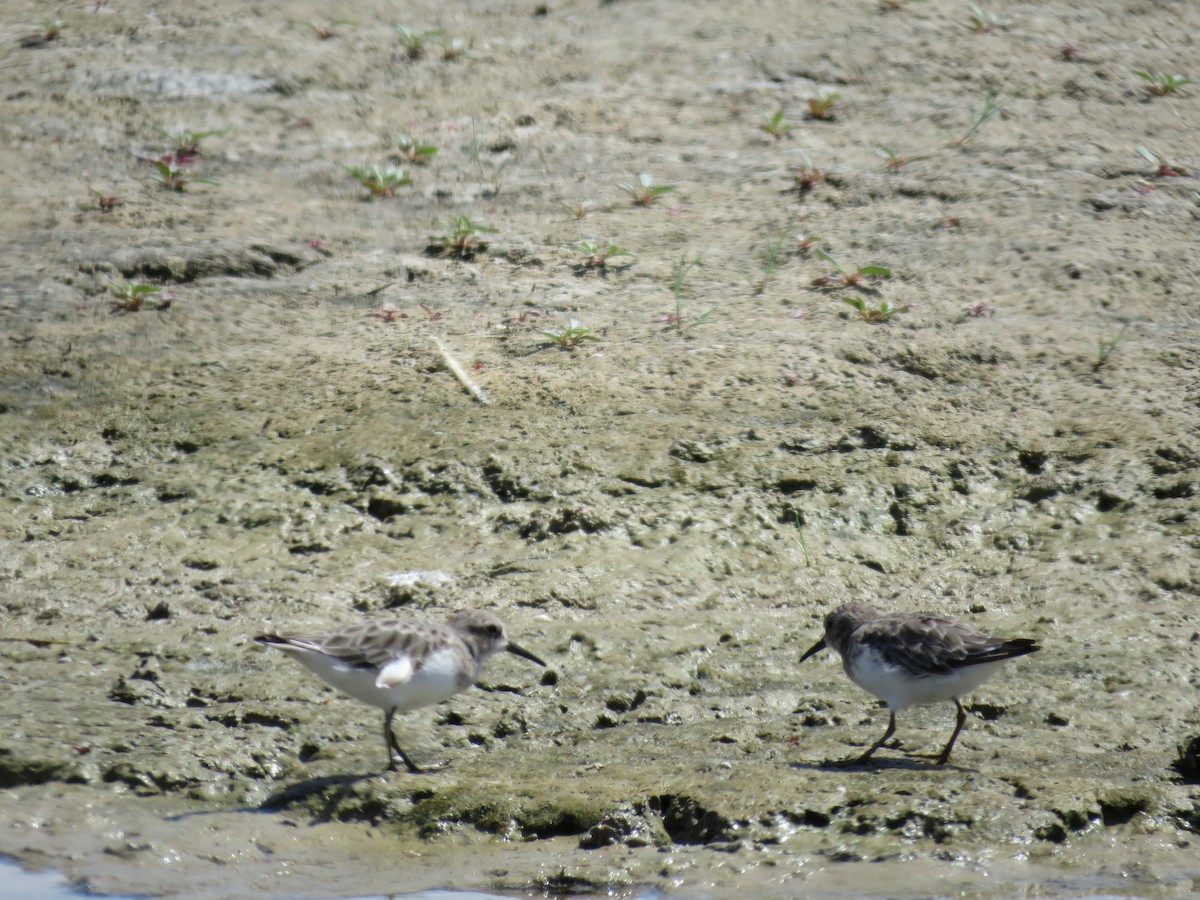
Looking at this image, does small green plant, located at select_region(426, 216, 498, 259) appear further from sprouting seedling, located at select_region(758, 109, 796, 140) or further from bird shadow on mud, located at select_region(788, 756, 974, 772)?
bird shadow on mud, located at select_region(788, 756, 974, 772)

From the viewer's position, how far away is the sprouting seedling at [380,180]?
1016 centimetres

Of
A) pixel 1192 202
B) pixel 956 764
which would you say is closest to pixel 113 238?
pixel 956 764

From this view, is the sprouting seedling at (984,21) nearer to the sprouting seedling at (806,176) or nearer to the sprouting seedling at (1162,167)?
the sprouting seedling at (1162,167)

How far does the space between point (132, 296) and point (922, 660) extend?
5579mm

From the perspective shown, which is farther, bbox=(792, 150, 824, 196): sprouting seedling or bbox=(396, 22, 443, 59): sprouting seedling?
bbox=(396, 22, 443, 59): sprouting seedling

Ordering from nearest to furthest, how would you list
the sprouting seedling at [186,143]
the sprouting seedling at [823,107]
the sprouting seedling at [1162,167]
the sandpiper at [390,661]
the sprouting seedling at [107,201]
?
the sandpiper at [390,661] → the sprouting seedling at [107,201] → the sprouting seedling at [1162,167] → the sprouting seedling at [186,143] → the sprouting seedling at [823,107]

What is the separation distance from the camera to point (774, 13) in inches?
474

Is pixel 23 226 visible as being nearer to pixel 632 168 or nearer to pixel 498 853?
pixel 632 168

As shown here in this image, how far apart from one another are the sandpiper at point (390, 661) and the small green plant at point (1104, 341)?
451 cm

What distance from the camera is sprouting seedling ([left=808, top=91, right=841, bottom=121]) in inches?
425

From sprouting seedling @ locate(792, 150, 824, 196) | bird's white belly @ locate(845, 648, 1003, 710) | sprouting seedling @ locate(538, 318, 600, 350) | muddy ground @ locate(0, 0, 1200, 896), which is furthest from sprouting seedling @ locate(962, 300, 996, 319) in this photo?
bird's white belly @ locate(845, 648, 1003, 710)

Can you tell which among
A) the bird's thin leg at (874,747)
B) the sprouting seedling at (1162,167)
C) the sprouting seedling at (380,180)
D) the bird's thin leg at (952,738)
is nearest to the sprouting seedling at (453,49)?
the sprouting seedling at (380,180)

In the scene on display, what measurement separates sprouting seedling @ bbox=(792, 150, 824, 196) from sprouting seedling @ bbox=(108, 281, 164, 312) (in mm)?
4451

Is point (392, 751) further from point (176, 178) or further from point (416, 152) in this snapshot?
point (416, 152)
